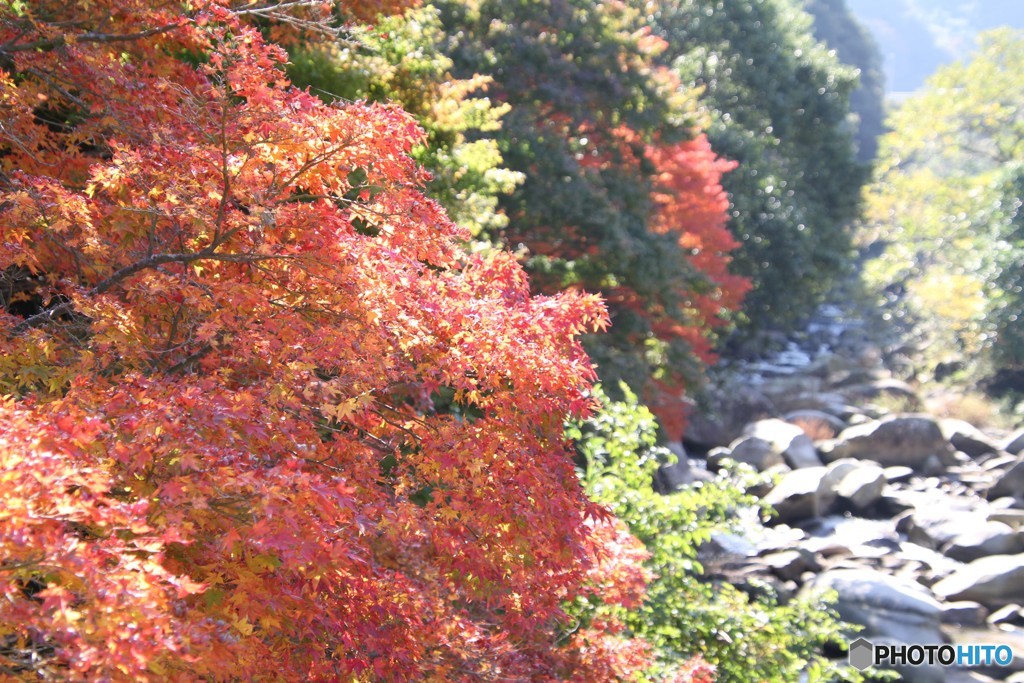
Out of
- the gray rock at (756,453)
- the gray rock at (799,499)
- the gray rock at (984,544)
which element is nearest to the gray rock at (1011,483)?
the gray rock at (984,544)

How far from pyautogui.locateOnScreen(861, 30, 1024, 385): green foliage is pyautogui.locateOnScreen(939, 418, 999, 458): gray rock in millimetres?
4363

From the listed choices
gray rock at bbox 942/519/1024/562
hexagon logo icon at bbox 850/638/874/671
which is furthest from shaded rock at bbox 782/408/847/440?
hexagon logo icon at bbox 850/638/874/671

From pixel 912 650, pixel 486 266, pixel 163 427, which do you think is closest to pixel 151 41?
pixel 486 266

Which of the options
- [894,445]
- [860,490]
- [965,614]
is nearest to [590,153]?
[860,490]

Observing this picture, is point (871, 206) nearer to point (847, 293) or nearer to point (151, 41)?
point (847, 293)

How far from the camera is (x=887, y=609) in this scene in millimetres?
12773

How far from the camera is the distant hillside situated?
153 metres

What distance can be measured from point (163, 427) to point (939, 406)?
26773mm

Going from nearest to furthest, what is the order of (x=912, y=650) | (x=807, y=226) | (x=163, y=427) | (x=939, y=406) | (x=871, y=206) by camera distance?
(x=163, y=427), (x=912, y=650), (x=939, y=406), (x=807, y=226), (x=871, y=206)

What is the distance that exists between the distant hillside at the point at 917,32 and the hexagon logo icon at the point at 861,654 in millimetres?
151894

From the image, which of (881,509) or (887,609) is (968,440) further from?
(887,609)

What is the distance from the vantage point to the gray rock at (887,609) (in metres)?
12.4

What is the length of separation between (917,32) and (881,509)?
162 meters

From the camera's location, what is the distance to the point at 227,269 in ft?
16.8
